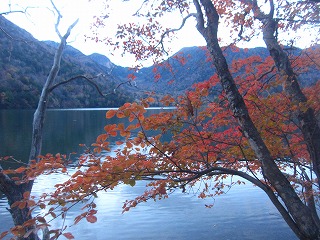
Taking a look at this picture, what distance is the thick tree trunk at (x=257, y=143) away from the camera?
3.38m

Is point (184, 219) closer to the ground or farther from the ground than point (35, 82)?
closer to the ground

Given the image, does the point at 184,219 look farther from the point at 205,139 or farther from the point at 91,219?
the point at 91,219

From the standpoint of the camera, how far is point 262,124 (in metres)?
4.68

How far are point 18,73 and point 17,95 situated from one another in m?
14.6

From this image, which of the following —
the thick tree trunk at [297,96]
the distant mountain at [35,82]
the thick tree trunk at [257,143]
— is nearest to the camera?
the thick tree trunk at [257,143]

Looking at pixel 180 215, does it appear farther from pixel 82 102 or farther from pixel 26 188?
pixel 82 102

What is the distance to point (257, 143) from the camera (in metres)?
3.62

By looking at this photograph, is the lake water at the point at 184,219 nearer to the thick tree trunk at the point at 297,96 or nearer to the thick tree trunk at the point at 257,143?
the thick tree trunk at the point at 297,96

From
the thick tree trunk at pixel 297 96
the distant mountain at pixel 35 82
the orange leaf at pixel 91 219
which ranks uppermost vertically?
the distant mountain at pixel 35 82

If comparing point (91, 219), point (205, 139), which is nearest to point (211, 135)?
point (205, 139)

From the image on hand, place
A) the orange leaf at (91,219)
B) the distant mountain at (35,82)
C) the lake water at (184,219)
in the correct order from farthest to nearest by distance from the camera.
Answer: the distant mountain at (35,82), the lake water at (184,219), the orange leaf at (91,219)

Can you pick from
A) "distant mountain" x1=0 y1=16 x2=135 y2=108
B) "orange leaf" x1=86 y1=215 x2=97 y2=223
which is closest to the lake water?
"orange leaf" x1=86 y1=215 x2=97 y2=223

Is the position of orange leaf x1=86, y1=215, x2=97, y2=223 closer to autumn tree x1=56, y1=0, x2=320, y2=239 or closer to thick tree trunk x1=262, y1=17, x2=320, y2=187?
autumn tree x1=56, y1=0, x2=320, y2=239

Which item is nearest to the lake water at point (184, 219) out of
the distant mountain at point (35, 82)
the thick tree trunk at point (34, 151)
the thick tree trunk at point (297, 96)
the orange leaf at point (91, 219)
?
the thick tree trunk at point (297, 96)
